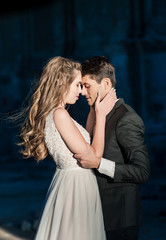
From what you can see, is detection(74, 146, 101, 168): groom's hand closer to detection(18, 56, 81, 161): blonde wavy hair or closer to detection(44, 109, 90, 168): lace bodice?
detection(44, 109, 90, 168): lace bodice

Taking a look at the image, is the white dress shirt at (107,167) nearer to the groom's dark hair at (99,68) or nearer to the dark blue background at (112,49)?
the groom's dark hair at (99,68)

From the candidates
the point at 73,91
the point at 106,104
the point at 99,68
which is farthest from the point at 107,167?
the point at 99,68

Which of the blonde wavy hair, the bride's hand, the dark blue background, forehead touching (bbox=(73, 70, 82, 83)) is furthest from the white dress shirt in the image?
the dark blue background

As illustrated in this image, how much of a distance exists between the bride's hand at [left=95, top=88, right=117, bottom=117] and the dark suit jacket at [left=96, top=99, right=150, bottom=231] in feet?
0.20

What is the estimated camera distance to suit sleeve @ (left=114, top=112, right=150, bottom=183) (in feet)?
10.4

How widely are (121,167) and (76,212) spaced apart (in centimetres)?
46

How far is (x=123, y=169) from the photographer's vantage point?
3189 mm

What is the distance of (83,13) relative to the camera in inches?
623

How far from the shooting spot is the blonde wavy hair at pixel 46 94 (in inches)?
136

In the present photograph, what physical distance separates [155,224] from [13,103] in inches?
475

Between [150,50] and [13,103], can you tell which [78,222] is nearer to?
[150,50]

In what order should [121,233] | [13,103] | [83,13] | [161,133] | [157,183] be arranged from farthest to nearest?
1. [13,103]
2. [83,13]
3. [161,133]
4. [157,183]
5. [121,233]

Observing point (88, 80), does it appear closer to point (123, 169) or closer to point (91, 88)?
point (91, 88)

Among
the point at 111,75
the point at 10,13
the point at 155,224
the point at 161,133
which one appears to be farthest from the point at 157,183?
the point at 10,13
